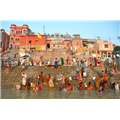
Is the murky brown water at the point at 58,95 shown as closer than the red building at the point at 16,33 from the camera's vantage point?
Yes

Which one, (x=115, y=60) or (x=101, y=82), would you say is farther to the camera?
(x=115, y=60)

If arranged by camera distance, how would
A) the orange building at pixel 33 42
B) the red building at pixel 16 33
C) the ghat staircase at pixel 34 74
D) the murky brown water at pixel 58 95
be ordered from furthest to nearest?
the red building at pixel 16 33 < the orange building at pixel 33 42 < the ghat staircase at pixel 34 74 < the murky brown water at pixel 58 95

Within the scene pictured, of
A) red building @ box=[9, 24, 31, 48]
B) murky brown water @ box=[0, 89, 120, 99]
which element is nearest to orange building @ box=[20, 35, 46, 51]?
red building @ box=[9, 24, 31, 48]

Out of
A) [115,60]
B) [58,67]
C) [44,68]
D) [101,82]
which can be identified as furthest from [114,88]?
[44,68]

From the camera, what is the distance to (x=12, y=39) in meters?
43.2

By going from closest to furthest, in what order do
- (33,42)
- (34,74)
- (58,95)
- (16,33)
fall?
1. (58,95)
2. (34,74)
3. (33,42)
4. (16,33)

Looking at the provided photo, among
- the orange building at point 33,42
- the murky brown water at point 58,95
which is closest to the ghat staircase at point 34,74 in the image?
the murky brown water at point 58,95

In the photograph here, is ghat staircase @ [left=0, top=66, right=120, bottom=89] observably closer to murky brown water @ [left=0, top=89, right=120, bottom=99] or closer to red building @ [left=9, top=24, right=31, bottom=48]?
murky brown water @ [left=0, top=89, right=120, bottom=99]

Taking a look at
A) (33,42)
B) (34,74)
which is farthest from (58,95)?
(33,42)

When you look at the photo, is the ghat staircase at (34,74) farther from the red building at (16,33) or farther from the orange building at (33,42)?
the red building at (16,33)

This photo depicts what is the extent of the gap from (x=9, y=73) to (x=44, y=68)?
12.8 ft

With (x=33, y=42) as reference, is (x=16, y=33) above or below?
above

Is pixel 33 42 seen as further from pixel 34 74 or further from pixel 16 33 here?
pixel 34 74
